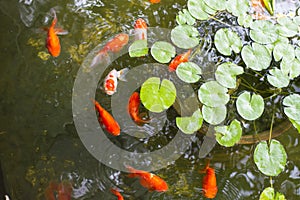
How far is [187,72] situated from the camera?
1951mm

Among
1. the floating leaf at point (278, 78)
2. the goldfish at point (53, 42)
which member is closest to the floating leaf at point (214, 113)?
the floating leaf at point (278, 78)

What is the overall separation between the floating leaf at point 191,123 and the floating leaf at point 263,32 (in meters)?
0.48

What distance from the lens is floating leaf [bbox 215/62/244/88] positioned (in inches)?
74.9

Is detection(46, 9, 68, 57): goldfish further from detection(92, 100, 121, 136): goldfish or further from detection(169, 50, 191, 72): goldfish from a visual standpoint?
detection(169, 50, 191, 72): goldfish

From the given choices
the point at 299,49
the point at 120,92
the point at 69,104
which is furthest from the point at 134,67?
the point at 299,49

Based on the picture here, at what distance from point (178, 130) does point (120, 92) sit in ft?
1.21

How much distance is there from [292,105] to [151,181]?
29.9 inches

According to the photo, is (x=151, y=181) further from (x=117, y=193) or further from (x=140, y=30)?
(x=140, y=30)

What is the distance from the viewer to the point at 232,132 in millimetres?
1868

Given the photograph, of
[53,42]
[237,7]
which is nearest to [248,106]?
[237,7]

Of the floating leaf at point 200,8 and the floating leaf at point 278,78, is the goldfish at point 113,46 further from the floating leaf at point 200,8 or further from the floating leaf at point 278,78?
the floating leaf at point 278,78

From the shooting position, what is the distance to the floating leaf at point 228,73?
6.24 ft

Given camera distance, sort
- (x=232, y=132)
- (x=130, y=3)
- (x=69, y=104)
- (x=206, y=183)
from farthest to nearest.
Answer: (x=130, y=3) < (x=69, y=104) < (x=206, y=183) < (x=232, y=132)

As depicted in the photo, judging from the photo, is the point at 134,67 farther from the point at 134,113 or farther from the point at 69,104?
the point at 69,104
